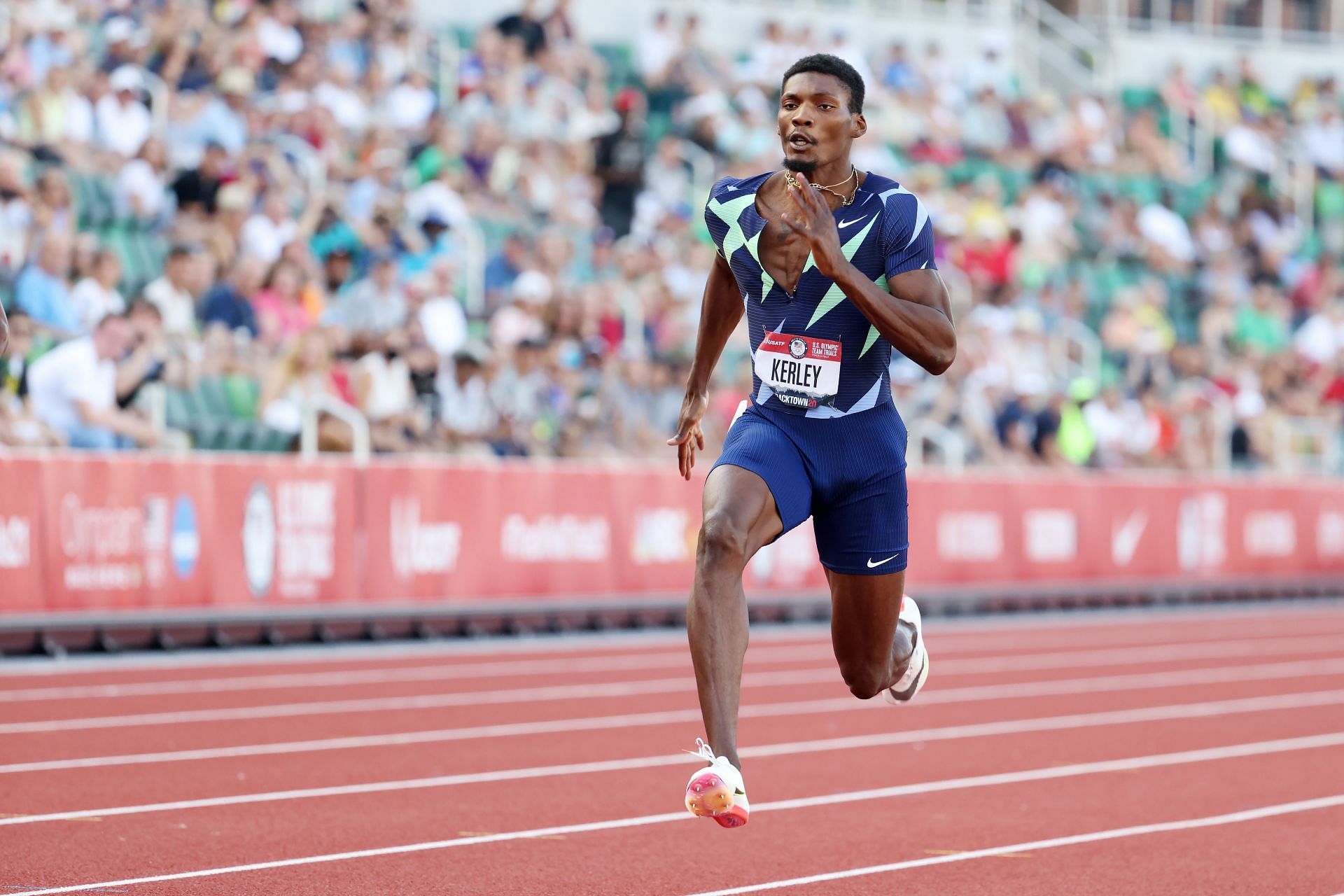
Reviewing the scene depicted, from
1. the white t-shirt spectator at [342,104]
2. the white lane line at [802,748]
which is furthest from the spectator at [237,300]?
the white lane line at [802,748]

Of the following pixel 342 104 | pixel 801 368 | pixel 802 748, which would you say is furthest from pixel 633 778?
pixel 342 104

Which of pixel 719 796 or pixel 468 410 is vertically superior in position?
pixel 468 410

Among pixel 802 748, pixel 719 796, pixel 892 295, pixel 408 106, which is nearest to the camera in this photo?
pixel 719 796

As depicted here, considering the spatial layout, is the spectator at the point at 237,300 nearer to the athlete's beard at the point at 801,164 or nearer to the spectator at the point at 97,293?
the spectator at the point at 97,293

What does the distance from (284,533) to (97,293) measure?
189 centimetres

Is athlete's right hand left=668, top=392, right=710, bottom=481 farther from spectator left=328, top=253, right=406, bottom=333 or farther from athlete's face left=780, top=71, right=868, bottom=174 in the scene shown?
spectator left=328, top=253, right=406, bottom=333

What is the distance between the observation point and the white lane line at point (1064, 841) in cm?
563

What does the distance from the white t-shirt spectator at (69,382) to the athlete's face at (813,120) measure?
7532 mm

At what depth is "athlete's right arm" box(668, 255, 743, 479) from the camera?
19.1ft

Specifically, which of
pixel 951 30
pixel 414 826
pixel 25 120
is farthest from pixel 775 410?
pixel 951 30

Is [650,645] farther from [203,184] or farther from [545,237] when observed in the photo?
[203,184]

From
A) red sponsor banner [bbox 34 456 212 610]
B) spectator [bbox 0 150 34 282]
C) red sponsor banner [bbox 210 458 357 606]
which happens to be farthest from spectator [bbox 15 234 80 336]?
red sponsor banner [bbox 210 458 357 606]

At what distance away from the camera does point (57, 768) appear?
767 cm

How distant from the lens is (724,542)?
5.15 metres
